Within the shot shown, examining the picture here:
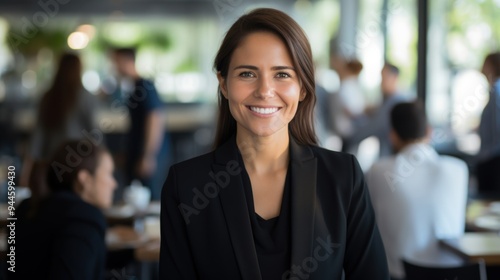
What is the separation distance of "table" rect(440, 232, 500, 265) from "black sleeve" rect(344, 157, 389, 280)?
65.8 inches

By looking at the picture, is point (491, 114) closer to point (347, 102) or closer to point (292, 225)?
point (347, 102)

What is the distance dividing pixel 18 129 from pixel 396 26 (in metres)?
5.23

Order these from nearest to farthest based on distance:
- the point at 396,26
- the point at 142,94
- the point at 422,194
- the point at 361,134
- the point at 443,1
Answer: the point at 422,194 < the point at 142,94 < the point at 361,134 < the point at 443,1 < the point at 396,26

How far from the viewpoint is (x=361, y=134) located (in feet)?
20.2

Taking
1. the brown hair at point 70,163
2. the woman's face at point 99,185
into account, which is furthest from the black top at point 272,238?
the woman's face at point 99,185

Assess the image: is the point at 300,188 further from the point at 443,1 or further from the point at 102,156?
the point at 443,1

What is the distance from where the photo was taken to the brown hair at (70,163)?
2.67 m

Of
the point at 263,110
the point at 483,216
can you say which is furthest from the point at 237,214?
the point at 483,216

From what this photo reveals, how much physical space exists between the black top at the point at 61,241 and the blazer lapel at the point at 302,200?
0.96 m

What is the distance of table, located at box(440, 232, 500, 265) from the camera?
10.2ft

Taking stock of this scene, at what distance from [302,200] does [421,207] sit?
193cm

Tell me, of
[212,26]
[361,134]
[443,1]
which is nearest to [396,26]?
[443,1]

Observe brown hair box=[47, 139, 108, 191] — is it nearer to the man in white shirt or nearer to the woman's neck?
the woman's neck

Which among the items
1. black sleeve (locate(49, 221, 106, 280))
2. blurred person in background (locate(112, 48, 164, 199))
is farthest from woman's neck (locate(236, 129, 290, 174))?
blurred person in background (locate(112, 48, 164, 199))
